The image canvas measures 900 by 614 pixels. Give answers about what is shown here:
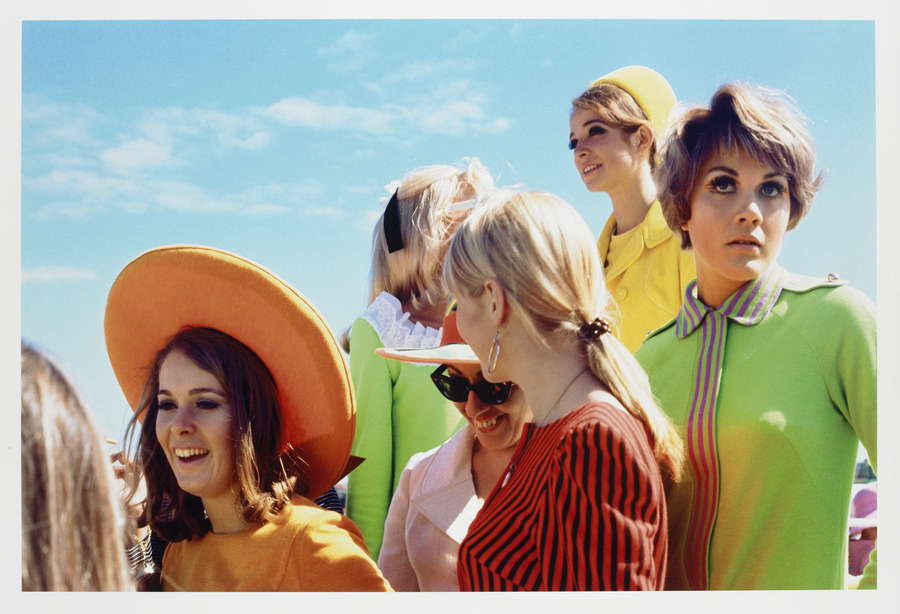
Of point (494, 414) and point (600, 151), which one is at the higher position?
point (600, 151)

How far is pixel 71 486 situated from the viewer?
1935 millimetres

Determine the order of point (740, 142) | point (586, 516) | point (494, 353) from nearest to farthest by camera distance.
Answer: point (586, 516) → point (494, 353) → point (740, 142)

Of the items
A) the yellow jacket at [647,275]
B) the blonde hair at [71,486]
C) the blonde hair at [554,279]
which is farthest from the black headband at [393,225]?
the blonde hair at [71,486]

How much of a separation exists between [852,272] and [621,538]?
1635 mm

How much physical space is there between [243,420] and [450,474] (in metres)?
0.70

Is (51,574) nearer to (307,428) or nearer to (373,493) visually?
(307,428)

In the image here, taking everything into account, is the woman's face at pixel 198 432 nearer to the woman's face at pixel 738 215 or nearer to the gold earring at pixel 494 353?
the gold earring at pixel 494 353

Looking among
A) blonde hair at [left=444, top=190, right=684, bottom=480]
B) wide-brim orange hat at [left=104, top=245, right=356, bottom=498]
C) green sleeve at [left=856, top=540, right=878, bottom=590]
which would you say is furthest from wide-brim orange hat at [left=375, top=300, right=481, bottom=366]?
green sleeve at [left=856, top=540, right=878, bottom=590]

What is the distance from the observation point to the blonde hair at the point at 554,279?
7.97 feet

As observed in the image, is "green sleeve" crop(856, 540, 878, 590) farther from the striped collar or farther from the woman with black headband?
the woman with black headband

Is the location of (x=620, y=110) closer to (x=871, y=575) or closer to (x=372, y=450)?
(x=372, y=450)

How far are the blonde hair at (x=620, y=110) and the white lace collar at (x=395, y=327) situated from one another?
1050 mm

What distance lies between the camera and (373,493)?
11.5 feet

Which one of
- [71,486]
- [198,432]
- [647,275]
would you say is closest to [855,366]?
[647,275]
